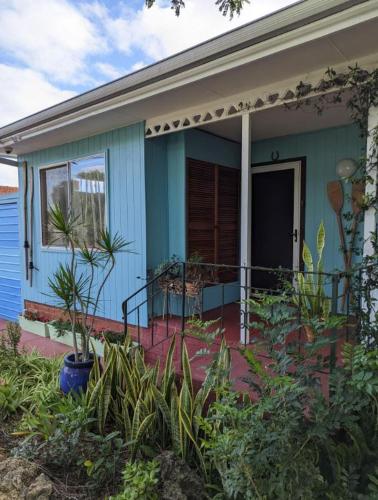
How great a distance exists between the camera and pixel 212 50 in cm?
237

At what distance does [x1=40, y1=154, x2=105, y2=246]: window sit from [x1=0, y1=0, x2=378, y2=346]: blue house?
19 mm

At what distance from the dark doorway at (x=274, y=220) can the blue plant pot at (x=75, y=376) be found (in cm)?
272

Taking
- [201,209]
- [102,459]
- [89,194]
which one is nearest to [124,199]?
[89,194]

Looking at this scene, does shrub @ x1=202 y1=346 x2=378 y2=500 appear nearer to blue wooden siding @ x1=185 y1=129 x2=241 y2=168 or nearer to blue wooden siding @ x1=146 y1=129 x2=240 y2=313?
blue wooden siding @ x1=146 y1=129 x2=240 y2=313

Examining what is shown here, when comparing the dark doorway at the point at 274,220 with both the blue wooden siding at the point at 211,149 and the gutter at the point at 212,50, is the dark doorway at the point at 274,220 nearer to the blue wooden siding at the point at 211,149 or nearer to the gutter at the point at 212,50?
the blue wooden siding at the point at 211,149

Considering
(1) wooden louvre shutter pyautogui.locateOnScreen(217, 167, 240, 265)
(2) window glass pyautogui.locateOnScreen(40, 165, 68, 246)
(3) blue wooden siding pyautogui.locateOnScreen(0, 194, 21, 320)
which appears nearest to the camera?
(1) wooden louvre shutter pyautogui.locateOnScreen(217, 167, 240, 265)

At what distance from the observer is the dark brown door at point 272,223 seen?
14.5 feet

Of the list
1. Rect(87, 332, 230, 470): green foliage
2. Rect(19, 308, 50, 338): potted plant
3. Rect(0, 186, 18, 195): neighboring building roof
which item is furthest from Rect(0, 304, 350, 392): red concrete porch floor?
Rect(0, 186, 18, 195): neighboring building roof

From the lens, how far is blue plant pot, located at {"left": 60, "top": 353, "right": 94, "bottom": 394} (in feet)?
8.63

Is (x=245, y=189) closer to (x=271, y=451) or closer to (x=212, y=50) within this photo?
(x=212, y=50)

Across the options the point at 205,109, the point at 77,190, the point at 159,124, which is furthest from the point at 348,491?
the point at 77,190

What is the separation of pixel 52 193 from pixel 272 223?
3.32 m

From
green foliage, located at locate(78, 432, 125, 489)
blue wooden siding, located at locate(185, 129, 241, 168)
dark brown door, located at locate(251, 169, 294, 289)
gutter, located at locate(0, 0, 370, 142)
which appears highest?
gutter, located at locate(0, 0, 370, 142)

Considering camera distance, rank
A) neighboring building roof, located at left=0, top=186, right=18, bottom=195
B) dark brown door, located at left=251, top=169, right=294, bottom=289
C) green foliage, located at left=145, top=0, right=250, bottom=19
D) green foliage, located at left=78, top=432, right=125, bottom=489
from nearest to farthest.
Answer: green foliage, located at left=78, top=432, right=125, bottom=489
green foliage, located at left=145, top=0, right=250, bottom=19
dark brown door, located at left=251, top=169, right=294, bottom=289
neighboring building roof, located at left=0, top=186, right=18, bottom=195
